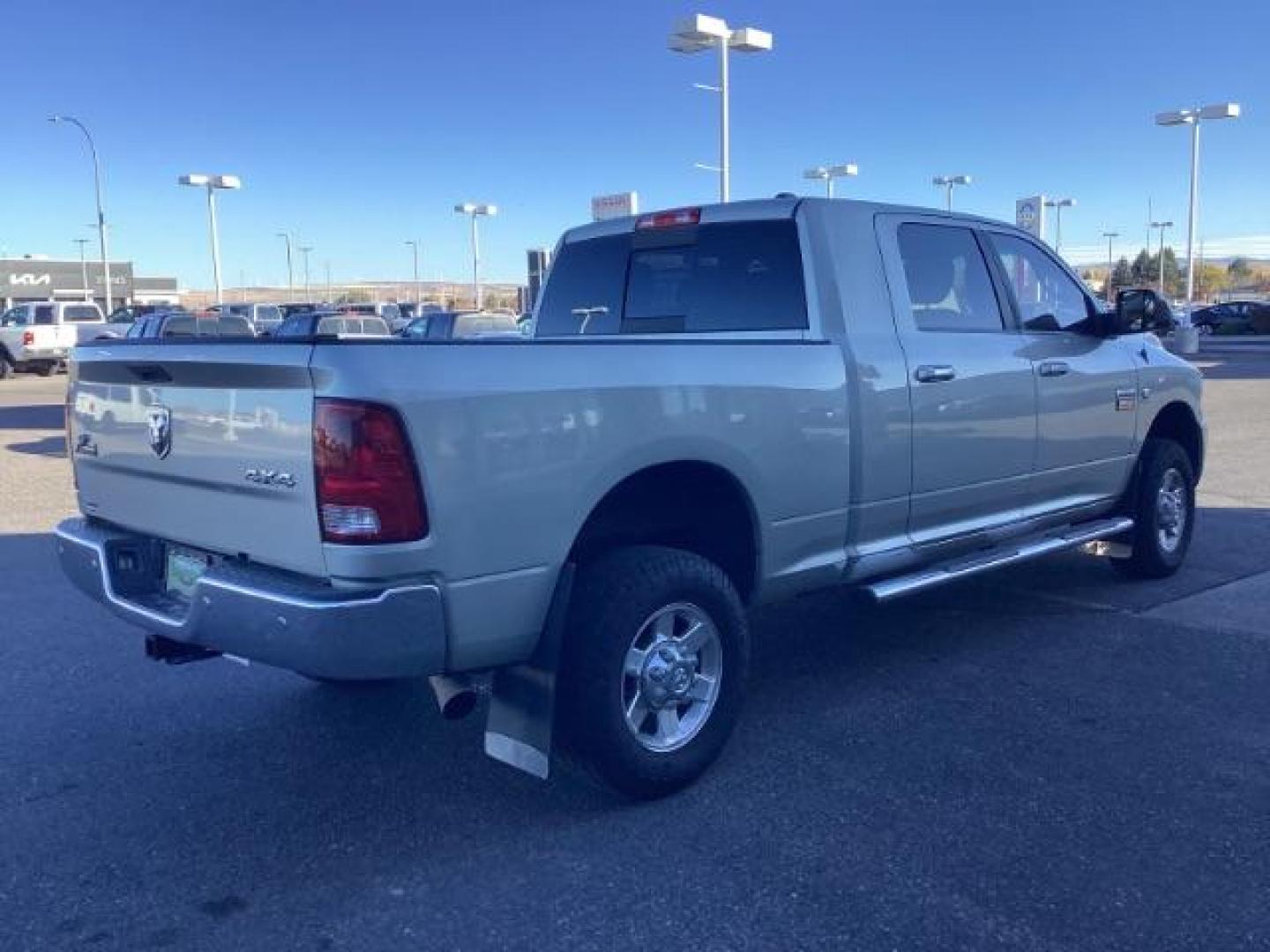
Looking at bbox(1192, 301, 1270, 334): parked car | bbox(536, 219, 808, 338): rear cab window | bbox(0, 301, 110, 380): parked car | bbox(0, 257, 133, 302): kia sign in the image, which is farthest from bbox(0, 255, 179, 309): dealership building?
bbox(536, 219, 808, 338): rear cab window

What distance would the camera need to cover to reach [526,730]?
12.0 feet

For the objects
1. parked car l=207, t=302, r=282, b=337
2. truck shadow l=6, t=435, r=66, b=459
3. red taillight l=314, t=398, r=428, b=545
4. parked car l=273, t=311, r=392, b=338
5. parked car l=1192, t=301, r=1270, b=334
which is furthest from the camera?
parked car l=1192, t=301, r=1270, b=334

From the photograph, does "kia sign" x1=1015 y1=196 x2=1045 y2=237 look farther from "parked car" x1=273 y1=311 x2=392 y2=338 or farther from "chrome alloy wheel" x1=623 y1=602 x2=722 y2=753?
"chrome alloy wheel" x1=623 y1=602 x2=722 y2=753

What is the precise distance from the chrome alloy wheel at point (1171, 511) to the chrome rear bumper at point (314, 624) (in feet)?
16.2

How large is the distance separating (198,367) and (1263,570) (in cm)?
625

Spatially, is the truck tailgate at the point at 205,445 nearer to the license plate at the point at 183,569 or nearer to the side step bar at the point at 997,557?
the license plate at the point at 183,569

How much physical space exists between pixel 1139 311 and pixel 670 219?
8.68 ft

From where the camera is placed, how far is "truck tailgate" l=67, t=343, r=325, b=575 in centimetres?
327

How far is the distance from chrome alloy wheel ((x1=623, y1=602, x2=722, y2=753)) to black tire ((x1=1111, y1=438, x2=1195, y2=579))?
356 cm

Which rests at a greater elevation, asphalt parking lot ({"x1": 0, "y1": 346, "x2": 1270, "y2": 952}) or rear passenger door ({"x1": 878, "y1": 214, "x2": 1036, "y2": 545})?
rear passenger door ({"x1": 878, "y1": 214, "x2": 1036, "y2": 545})

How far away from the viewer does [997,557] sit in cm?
532

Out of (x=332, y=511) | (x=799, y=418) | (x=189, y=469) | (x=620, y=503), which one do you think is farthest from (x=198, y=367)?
(x=799, y=418)

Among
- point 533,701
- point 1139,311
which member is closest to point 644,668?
point 533,701

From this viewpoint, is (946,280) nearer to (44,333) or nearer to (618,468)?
(618,468)
